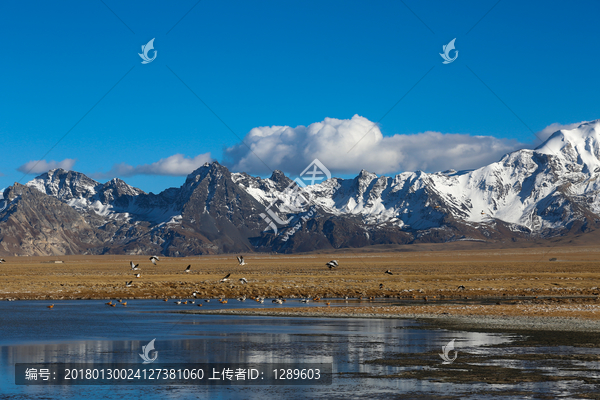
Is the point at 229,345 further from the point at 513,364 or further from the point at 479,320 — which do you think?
the point at 479,320

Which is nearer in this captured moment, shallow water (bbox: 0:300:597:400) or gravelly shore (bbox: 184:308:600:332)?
shallow water (bbox: 0:300:597:400)

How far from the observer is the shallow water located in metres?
19.2

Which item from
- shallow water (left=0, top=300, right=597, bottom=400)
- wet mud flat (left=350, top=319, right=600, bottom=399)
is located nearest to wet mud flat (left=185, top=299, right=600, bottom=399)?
wet mud flat (left=350, top=319, right=600, bottom=399)

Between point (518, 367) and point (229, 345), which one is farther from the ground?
point (229, 345)

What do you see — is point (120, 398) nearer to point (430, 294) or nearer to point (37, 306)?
point (37, 306)

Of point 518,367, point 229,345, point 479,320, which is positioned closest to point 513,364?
point 518,367

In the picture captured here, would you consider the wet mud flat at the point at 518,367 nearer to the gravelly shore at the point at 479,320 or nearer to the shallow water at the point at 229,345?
the shallow water at the point at 229,345

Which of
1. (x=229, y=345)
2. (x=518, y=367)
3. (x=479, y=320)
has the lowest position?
(x=518, y=367)

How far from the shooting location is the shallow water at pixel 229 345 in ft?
62.8

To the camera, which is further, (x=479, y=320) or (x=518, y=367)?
(x=479, y=320)

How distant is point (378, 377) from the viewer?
21.2 meters

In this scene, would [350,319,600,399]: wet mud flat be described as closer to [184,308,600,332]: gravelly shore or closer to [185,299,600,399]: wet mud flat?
[185,299,600,399]: wet mud flat

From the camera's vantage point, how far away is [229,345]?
29016 millimetres

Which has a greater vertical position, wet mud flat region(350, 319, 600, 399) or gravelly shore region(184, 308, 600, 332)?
gravelly shore region(184, 308, 600, 332)
